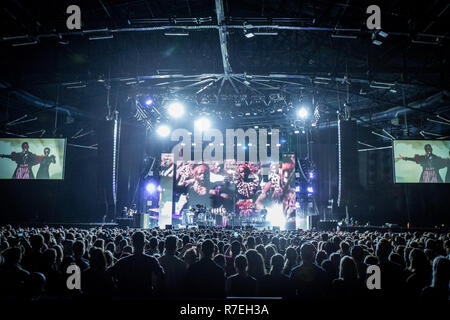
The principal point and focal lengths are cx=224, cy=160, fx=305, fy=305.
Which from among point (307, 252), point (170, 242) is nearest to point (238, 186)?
point (170, 242)

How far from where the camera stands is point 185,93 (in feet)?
55.5

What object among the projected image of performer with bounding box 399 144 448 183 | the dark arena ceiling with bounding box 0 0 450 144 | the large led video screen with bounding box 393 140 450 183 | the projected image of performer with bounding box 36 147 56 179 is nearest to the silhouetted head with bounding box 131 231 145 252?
the dark arena ceiling with bounding box 0 0 450 144

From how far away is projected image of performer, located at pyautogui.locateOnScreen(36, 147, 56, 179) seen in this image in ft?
41.6

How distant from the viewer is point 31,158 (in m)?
12.6

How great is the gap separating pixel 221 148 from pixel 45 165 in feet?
41.3

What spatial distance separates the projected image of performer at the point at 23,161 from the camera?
12.5 metres

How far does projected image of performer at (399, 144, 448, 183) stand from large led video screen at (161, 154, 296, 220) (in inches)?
392

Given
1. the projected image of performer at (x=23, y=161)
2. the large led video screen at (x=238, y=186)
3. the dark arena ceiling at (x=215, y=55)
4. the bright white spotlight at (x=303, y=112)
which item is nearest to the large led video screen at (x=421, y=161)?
the dark arena ceiling at (x=215, y=55)

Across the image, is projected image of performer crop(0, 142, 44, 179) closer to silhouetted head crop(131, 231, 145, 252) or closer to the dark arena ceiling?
the dark arena ceiling

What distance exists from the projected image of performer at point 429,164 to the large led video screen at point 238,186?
9.95 m

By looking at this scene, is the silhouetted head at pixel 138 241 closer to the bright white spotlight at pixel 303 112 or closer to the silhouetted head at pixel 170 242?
the silhouetted head at pixel 170 242

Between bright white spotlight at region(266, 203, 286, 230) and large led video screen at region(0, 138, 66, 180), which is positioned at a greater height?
large led video screen at region(0, 138, 66, 180)

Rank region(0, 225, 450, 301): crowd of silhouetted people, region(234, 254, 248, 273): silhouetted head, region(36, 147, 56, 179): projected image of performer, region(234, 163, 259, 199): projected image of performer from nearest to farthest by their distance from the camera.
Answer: region(0, 225, 450, 301): crowd of silhouetted people < region(234, 254, 248, 273): silhouetted head < region(36, 147, 56, 179): projected image of performer < region(234, 163, 259, 199): projected image of performer

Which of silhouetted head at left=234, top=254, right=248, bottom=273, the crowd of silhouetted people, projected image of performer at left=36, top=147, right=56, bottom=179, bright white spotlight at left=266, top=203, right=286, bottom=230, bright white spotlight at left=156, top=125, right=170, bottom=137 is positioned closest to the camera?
the crowd of silhouetted people
